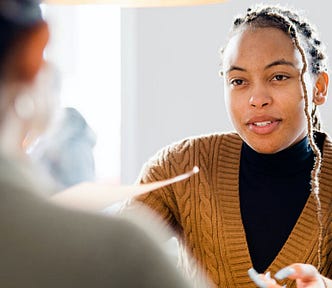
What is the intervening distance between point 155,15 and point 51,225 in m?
1.67

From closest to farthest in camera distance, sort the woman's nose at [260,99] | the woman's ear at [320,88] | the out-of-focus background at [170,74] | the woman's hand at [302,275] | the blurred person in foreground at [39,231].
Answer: the blurred person in foreground at [39,231] → the woman's hand at [302,275] → the woman's nose at [260,99] → the woman's ear at [320,88] → the out-of-focus background at [170,74]

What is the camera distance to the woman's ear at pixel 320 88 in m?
1.13

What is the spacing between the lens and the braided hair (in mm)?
1034

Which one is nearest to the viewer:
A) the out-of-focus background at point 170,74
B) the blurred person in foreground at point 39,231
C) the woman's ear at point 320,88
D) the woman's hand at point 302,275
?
the blurred person in foreground at point 39,231

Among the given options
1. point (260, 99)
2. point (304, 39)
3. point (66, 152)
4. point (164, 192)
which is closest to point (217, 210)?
point (164, 192)

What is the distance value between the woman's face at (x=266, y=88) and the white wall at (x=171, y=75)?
2.69 ft

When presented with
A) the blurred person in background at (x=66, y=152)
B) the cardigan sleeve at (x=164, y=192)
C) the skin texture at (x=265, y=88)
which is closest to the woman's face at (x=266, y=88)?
the skin texture at (x=265, y=88)

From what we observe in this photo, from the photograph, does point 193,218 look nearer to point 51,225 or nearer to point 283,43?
point 283,43

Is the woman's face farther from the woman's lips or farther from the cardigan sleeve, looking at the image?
the cardigan sleeve

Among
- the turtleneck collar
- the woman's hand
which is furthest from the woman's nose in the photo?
the woman's hand

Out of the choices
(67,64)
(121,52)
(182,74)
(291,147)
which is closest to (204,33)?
(182,74)

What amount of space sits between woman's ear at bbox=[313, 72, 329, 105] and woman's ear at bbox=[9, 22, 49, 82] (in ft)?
2.99

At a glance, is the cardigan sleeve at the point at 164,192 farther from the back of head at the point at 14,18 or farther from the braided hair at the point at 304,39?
the back of head at the point at 14,18

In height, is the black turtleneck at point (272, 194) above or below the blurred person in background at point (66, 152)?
below
